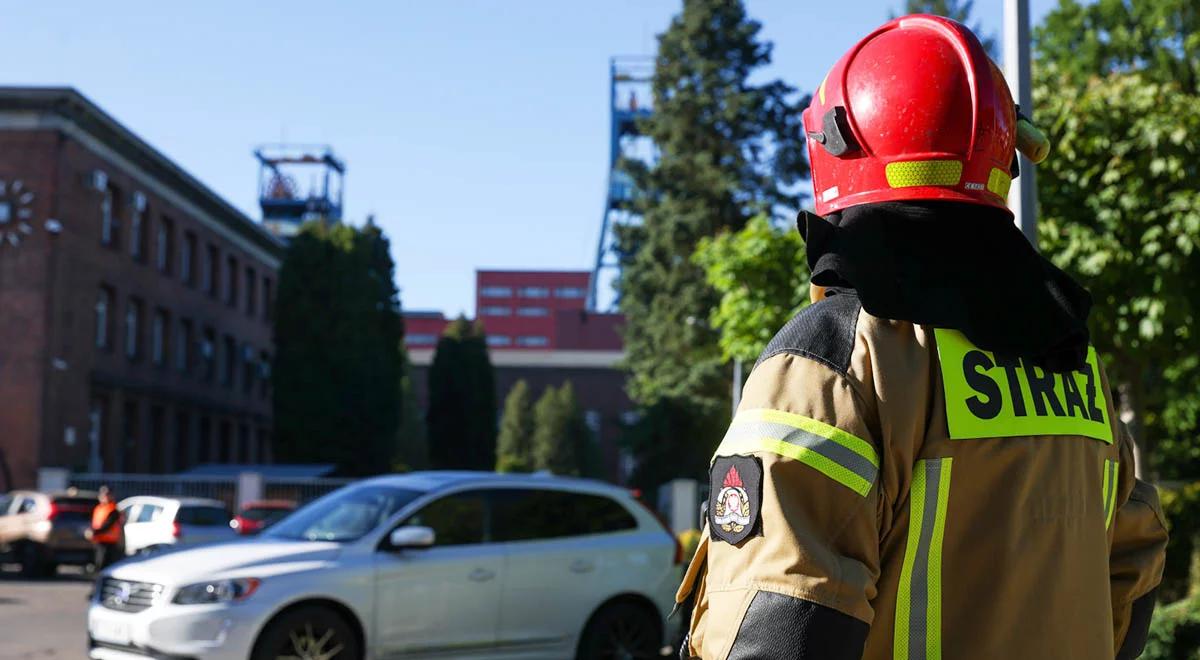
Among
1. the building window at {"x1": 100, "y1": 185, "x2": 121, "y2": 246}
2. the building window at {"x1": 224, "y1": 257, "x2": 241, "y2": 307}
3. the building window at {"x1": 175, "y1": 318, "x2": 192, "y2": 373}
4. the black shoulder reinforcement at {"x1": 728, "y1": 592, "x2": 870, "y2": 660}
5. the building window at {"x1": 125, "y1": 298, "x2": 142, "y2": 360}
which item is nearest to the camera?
the black shoulder reinforcement at {"x1": 728, "y1": 592, "x2": 870, "y2": 660}

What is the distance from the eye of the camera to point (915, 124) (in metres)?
2.19

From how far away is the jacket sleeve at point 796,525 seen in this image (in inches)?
71.2

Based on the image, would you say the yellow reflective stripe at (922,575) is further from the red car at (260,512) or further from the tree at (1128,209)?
the red car at (260,512)

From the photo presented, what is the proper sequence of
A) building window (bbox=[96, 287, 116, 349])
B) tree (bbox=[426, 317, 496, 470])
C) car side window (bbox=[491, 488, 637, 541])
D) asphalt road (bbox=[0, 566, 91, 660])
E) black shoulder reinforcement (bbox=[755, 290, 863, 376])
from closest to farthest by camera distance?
black shoulder reinforcement (bbox=[755, 290, 863, 376])
car side window (bbox=[491, 488, 637, 541])
asphalt road (bbox=[0, 566, 91, 660])
building window (bbox=[96, 287, 116, 349])
tree (bbox=[426, 317, 496, 470])

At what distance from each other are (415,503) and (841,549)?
8.30m

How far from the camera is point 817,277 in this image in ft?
7.03

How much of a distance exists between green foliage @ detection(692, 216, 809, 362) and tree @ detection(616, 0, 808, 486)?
67.8 ft

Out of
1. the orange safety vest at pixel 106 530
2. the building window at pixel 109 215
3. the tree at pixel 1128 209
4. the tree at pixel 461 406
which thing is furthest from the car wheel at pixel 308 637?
the tree at pixel 461 406

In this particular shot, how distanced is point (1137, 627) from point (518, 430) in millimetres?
62514

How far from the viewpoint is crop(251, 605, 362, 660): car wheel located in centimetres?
898

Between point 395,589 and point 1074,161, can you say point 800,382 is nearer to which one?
point 395,589

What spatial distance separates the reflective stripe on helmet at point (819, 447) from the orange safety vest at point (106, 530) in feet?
69.1

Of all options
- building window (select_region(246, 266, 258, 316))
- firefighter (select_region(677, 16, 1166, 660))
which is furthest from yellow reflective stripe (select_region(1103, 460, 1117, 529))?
building window (select_region(246, 266, 258, 316))

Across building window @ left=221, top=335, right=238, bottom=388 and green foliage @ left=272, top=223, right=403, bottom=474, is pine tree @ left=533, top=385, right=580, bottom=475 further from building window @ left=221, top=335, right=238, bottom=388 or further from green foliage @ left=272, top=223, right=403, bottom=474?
building window @ left=221, top=335, right=238, bottom=388
